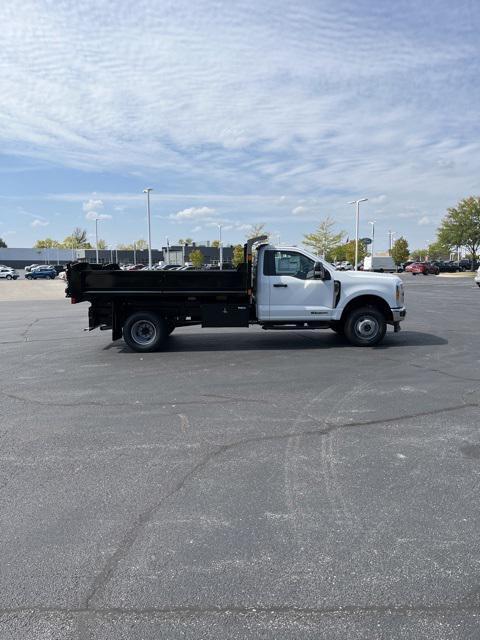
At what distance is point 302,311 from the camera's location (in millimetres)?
10930

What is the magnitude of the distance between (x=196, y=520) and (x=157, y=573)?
0.66 m

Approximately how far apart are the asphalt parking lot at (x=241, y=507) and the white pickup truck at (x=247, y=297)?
2.63 metres

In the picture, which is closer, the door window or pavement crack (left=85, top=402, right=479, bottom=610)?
pavement crack (left=85, top=402, right=479, bottom=610)

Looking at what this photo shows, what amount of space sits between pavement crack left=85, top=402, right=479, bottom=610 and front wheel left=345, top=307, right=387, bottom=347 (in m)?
4.37

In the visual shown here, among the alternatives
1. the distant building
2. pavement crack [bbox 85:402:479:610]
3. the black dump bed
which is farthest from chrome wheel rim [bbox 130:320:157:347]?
the distant building

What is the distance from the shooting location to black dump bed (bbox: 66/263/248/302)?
10516 mm

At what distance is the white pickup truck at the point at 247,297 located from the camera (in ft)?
34.7

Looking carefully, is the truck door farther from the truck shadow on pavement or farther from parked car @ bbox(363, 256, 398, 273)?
parked car @ bbox(363, 256, 398, 273)

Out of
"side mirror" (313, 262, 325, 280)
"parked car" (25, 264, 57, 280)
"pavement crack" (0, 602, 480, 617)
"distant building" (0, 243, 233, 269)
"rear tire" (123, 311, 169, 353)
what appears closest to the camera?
"pavement crack" (0, 602, 480, 617)

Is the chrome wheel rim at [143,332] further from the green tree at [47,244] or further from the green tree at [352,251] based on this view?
→ the green tree at [47,244]

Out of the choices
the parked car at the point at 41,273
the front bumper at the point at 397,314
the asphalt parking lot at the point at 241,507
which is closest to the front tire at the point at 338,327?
the front bumper at the point at 397,314

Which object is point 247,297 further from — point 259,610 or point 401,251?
point 401,251

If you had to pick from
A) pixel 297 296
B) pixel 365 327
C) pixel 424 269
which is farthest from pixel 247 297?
pixel 424 269

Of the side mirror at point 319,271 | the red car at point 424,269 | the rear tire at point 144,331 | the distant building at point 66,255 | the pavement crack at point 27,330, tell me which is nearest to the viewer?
the rear tire at point 144,331
